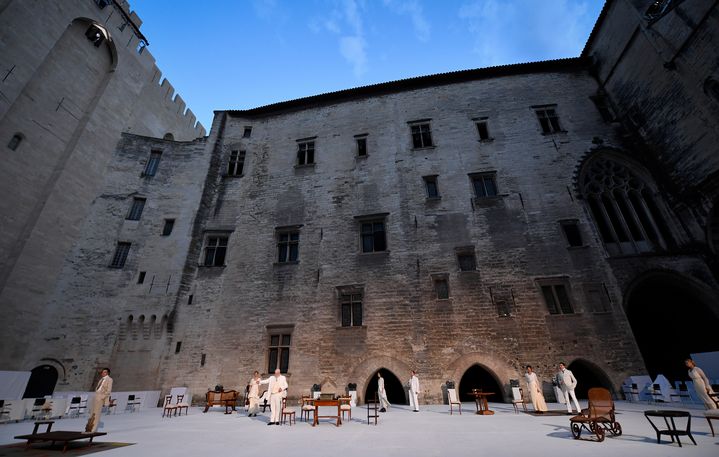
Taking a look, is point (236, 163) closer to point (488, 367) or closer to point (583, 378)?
point (488, 367)

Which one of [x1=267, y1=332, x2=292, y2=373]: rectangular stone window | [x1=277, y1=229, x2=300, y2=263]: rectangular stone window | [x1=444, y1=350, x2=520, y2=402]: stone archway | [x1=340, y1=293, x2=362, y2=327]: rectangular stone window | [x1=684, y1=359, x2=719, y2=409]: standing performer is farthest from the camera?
[x1=277, y1=229, x2=300, y2=263]: rectangular stone window

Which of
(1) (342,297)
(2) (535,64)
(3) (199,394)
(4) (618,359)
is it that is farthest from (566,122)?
(3) (199,394)

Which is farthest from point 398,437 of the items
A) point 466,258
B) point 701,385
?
point 466,258

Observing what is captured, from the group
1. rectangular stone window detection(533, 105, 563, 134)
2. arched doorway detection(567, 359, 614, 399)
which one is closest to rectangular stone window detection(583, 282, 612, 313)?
arched doorway detection(567, 359, 614, 399)

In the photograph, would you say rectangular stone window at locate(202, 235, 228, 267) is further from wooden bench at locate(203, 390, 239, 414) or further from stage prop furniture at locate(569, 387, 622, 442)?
stage prop furniture at locate(569, 387, 622, 442)

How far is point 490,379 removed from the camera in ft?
44.0

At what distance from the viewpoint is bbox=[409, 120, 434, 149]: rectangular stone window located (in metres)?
16.6

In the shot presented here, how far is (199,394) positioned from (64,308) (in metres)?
7.22

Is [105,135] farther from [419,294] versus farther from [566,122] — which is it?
[566,122]

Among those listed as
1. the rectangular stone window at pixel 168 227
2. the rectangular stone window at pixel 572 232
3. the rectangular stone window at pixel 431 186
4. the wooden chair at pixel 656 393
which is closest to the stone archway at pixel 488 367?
the wooden chair at pixel 656 393

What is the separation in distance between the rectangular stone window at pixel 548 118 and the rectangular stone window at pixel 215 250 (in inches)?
704

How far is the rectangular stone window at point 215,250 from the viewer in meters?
15.0

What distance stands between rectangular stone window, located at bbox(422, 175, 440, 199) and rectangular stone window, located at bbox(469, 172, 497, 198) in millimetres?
1770

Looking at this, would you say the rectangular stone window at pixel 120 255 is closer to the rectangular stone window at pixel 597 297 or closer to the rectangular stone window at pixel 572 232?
the rectangular stone window at pixel 572 232
